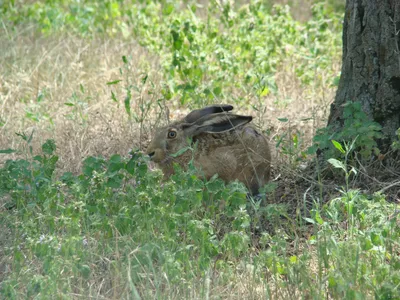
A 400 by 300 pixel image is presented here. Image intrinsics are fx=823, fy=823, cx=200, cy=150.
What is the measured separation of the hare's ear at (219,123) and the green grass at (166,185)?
0.31 metres

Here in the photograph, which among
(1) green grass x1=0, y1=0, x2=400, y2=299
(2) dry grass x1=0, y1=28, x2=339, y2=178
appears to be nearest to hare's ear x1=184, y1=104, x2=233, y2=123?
(1) green grass x1=0, y1=0, x2=400, y2=299

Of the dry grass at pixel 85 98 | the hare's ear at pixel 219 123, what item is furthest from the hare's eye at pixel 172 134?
the dry grass at pixel 85 98

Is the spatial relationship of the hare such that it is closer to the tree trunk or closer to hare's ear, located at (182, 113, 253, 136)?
hare's ear, located at (182, 113, 253, 136)

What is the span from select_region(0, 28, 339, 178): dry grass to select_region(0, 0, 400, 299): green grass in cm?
2

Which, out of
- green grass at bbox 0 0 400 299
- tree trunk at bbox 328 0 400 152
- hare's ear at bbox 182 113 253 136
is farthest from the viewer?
hare's ear at bbox 182 113 253 136

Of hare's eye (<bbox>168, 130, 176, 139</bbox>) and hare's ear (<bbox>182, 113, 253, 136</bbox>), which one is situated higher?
hare's ear (<bbox>182, 113, 253, 136</bbox>)

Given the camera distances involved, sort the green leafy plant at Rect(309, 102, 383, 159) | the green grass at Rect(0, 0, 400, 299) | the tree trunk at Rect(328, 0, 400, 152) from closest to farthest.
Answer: the green grass at Rect(0, 0, 400, 299), the green leafy plant at Rect(309, 102, 383, 159), the tree trunk at Rect(328, 0, 400, 152)

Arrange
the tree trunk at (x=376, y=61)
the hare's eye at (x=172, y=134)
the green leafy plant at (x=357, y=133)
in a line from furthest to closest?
the hare's eye at (x=172, y=134)
the tree trunk at (x=376, y=61)
the green leafy plant at (x=357, y=133)

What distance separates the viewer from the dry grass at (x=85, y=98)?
6957 mm

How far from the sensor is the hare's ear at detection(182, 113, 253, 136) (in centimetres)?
573

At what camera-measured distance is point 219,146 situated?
229 inches

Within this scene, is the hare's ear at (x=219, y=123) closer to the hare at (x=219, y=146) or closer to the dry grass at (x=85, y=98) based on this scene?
the hare at (x=219, y=146)

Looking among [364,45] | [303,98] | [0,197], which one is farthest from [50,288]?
[303,98]

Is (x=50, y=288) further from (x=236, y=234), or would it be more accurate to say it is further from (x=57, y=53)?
(x=57, y=53)
